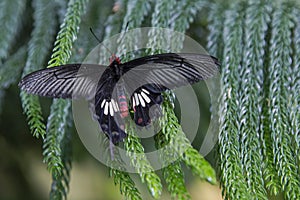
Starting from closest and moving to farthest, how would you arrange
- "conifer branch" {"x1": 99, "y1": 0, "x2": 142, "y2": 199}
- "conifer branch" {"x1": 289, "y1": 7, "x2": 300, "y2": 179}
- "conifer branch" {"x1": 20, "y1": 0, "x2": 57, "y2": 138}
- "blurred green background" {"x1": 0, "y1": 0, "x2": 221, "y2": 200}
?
"conifer branch" {"x1": 99, "y1": 0, "x2": 142, "y2": 199}
"conifer branch" {"x1": 289, "y1": 7, "x2": 300, "y2": 179}
"conifer branch" {"x1": 20, "y1": 0, "x2": 57, "y2": 138}
"blurred green background" {"x1": 0, "y1": 0, "x2": 221, "y2": 200}

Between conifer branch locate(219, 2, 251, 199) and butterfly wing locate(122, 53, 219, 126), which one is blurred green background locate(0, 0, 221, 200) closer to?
conifer branch locate(219, 2, 251, 199)

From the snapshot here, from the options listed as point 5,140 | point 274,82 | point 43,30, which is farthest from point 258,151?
point 5,140

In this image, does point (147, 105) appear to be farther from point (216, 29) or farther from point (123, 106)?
point (216, 29)

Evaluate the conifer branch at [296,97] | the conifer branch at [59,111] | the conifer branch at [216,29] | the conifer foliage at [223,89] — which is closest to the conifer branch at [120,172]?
the conifer foliage at [223,89]

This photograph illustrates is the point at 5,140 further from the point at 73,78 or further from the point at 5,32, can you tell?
the point at 73,78

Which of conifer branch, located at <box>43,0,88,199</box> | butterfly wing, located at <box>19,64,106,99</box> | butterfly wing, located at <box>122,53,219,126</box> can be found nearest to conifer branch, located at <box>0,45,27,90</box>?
conifer branch, located at <box>43,0,88,199</box>

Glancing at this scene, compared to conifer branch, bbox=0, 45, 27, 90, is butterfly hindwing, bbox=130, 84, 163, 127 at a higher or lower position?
lower
